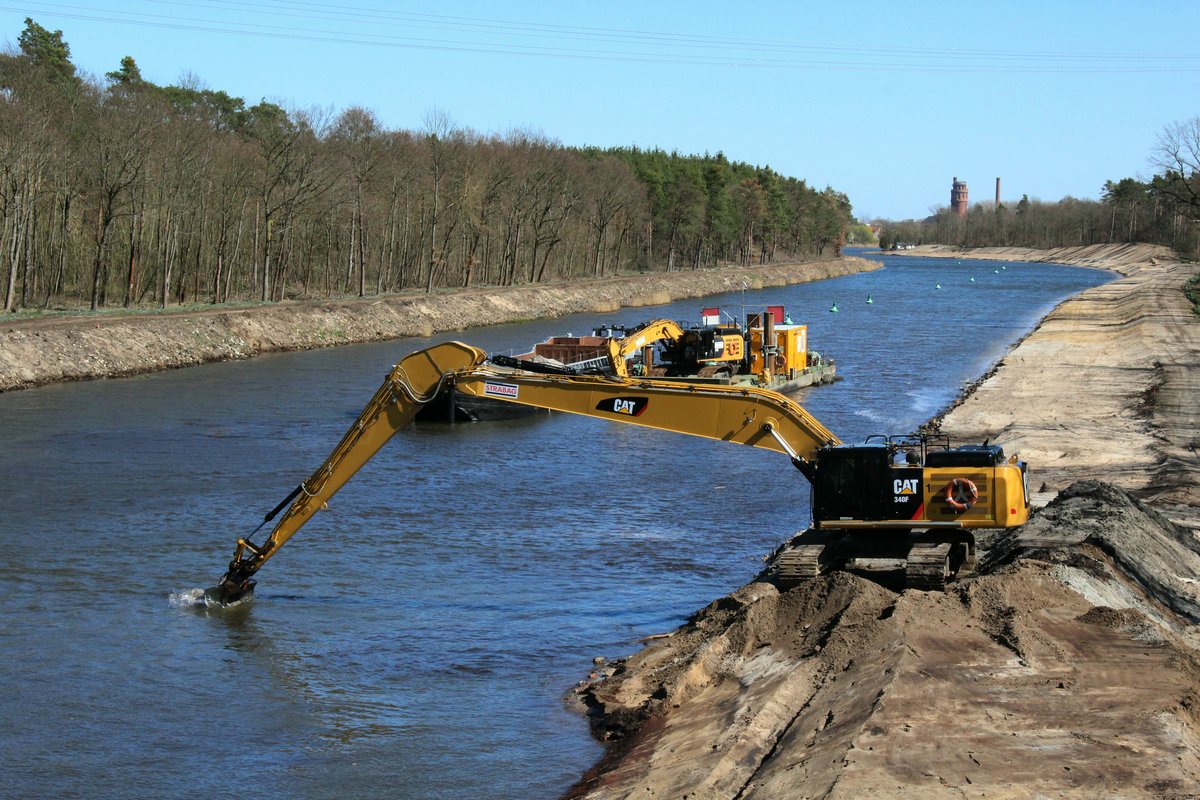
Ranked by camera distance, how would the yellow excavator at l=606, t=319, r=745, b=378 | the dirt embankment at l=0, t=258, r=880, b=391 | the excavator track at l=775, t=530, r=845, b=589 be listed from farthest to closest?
the dirt embankment at l=0, t=258, r=880, b=391, the yellow excavator at l=606, t=319, r=745, b=378, the excavator track at l=775, t=530, r=845, b=589

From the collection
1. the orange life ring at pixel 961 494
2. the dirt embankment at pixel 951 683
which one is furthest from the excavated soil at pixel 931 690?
the orange life ring at pixel 961 494

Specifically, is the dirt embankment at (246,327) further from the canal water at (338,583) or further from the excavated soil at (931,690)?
the excavated soil at (931,690)

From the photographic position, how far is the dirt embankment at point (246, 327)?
4988 centimetres

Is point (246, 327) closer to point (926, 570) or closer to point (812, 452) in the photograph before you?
point (812, 452)

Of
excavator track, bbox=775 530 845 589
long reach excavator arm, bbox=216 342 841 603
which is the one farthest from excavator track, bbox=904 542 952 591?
long reach excavator arm, bbox=216 342 841 603

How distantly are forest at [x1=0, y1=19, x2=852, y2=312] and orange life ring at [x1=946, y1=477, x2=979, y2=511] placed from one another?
48.6m

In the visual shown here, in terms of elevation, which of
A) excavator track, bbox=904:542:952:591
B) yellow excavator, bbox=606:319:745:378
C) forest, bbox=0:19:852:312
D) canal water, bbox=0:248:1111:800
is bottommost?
canal water, bbox=0:248:1111:800

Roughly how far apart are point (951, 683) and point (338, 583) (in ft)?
40.7

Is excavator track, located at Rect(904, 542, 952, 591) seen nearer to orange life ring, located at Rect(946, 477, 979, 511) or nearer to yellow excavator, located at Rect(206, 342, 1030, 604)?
yellow excavator, located at Rect(206, 342, 1030, 604)

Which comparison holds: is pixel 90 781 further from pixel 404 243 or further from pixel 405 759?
pixel 404 243

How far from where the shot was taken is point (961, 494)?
1861 centimetres

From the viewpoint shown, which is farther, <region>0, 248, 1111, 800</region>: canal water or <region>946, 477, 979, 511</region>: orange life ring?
<region>946, 477, 979, 511</region>: orange life ring

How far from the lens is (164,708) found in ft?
57.1

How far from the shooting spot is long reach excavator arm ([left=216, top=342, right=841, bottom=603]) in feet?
61.4
